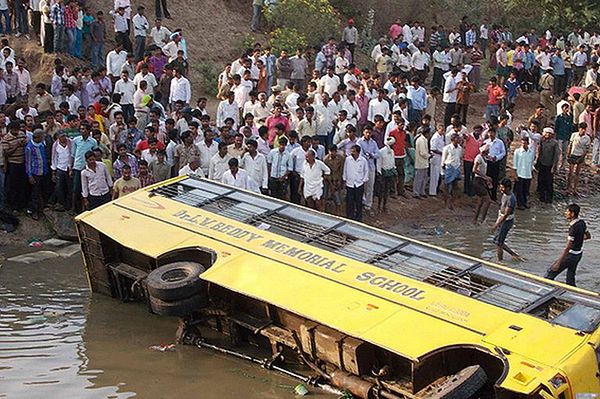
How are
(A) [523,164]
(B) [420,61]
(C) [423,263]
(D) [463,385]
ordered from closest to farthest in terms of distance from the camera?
1. (D) [463,385]
2. (C) [423,263]
3. (A) [523,164]
4. (B) [420,61]

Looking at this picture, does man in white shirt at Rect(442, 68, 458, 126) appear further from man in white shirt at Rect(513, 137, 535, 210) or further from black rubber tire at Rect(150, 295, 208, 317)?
black rubber tire at Rect(150, 295, 208, 317)

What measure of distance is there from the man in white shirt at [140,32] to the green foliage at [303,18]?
15.3 ft

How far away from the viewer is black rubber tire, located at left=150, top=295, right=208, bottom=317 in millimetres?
10898

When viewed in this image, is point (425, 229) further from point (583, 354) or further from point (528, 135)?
point (583, 354)

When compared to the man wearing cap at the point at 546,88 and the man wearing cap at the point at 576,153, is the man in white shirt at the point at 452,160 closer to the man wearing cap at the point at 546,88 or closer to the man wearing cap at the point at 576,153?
the man wearing cap at the point at 576,153

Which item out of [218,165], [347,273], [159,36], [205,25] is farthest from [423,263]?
[205,25]

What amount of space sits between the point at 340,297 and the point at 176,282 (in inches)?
81.5

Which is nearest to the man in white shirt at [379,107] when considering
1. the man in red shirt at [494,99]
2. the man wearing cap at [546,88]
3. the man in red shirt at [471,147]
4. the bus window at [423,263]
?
the man in red shirt at [471,147]

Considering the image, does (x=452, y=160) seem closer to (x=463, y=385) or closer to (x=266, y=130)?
(x=266, y=130)

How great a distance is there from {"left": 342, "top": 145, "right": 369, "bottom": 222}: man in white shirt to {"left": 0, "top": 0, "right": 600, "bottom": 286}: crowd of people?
2cm

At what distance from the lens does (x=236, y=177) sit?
14.4 meters

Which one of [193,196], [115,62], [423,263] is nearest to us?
[423,263]

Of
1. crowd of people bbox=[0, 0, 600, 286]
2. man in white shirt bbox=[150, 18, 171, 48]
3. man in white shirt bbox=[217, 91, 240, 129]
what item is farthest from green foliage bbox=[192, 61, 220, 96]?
man in white shirt bbox=[217, 91, 240, 129]

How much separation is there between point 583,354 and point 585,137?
1149cm
